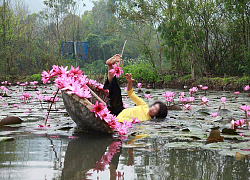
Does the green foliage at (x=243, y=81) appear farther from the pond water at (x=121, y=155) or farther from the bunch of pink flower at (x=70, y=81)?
A: the bunch of pink flower at (x=70, y=81)

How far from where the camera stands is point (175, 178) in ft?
4.58

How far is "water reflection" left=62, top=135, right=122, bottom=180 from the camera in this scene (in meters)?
1.48

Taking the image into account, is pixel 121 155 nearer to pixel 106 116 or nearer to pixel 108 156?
pixel 108 156

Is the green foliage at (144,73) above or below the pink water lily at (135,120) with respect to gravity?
above

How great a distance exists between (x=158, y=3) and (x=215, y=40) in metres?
3.36

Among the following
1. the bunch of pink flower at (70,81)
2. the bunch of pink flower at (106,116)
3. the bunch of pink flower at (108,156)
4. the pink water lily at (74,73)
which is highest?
the pink water lily at (74,73)

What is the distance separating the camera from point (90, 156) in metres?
1.85

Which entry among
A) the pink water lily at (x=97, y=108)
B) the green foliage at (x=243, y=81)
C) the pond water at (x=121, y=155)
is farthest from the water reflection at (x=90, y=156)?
the green foliage at (x=243, y=81)

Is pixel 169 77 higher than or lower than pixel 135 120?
higher

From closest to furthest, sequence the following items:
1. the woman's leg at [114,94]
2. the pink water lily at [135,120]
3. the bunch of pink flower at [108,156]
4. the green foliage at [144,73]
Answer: the bunch of pink flower at [108,156], the pink water lily at [135,120], the woman's leg at [114,94], the green foliage at [144,73]

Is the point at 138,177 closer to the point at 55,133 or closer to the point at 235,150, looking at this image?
the point at 235,150

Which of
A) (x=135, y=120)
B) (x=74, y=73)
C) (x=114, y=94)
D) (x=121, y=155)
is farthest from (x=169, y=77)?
(x=121, y=155)

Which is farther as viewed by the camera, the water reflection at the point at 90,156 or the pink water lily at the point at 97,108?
the pink water lily at the point at 97,108

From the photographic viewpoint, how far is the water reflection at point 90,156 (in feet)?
4.87
